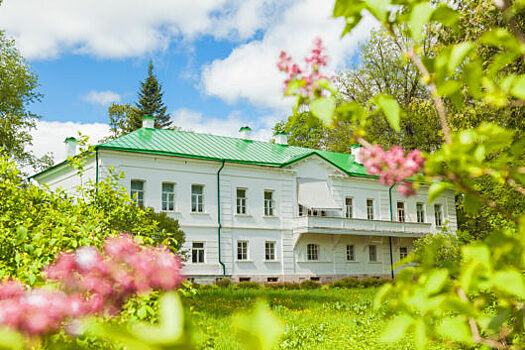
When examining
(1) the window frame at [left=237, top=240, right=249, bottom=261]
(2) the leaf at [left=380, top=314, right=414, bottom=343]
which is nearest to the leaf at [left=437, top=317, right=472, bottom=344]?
(2) the leaf at [left=380, top=314, right=414, bottom=343]

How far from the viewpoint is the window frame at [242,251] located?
2841cm

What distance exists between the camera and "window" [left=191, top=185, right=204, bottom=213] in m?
27.6

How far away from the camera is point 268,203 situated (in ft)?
98.6

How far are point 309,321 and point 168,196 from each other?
1575 cm

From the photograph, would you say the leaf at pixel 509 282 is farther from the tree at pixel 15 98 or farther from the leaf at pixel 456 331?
the tree at pixel 15 98

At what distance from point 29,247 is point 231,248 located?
76.9ft

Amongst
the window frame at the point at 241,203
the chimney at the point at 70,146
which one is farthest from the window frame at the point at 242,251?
the chimney at the point at 70,146

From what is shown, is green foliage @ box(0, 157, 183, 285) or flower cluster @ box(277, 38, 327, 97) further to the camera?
green foliage @ box(0, 157, 183, 285)

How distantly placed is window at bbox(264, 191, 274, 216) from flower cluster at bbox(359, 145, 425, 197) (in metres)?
28.2

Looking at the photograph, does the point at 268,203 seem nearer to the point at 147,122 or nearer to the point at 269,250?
the point at 269,250

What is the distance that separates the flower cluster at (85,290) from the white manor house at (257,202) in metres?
23.1

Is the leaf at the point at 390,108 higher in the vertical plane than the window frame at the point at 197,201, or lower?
lower

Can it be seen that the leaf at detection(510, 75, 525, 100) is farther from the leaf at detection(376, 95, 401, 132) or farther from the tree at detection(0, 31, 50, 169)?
the tree at detection(0, 31, 50, 169)

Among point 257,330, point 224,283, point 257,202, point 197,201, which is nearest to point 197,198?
point 197,201
